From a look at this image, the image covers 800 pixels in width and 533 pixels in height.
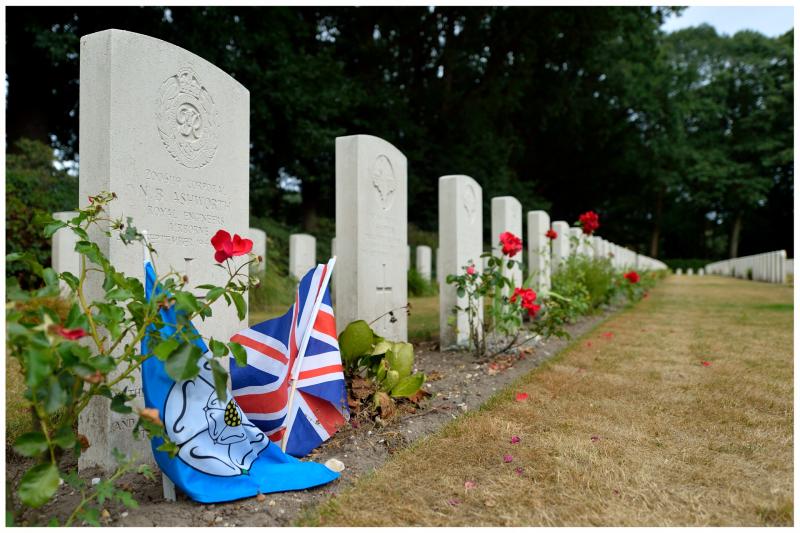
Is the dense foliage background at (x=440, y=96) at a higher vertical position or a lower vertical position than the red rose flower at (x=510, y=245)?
higher

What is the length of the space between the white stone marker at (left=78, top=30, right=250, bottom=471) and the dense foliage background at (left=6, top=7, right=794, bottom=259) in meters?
6.83

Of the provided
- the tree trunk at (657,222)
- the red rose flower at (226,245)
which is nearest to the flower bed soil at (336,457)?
the red rose flower at (226,245)

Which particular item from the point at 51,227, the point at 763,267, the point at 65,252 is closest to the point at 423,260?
the point at 65,252

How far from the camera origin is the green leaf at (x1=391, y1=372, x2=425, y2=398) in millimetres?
3445

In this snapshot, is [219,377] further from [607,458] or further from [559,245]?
[559,245]

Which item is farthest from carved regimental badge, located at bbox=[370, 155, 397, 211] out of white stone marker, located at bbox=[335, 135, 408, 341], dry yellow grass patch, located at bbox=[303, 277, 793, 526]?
dry yellow grass patch, located at bbox=[303, 277, 793, 526]

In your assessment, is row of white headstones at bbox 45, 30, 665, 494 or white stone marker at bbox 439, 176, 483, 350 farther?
white stone marker at bbox 439, 176, 483, 350

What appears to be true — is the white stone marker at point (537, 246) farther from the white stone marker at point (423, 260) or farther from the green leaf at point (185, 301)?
the white stone marker at point (423, 260)

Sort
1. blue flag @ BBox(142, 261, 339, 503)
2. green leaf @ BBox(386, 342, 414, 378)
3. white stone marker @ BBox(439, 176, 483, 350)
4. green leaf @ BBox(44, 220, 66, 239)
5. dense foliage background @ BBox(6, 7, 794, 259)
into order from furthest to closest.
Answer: dense foliage background @ BBox(6, 7, 794, 259)
white stone marker @ BBox(439, 176, 483, 350)
green leaf @ BBox(386, 342, 414, 378)
blue flag @ BBox(142, 261, 339, 503)
green leaf @ BBox(44, 220, 66, 239)

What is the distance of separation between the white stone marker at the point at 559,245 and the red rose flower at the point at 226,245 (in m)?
6.82

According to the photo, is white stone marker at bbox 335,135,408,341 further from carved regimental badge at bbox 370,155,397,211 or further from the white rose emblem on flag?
the white rose emblem on flag

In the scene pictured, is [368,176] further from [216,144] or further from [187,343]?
[187,343]

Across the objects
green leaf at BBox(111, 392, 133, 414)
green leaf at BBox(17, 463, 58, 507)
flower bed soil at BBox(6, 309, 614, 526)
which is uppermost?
green leaf at BBox(111, 392, 133, 414)

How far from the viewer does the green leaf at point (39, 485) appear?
5.50ft
